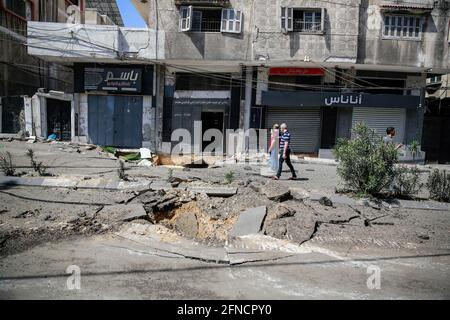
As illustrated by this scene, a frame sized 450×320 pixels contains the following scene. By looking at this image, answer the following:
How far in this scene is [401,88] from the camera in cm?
1797

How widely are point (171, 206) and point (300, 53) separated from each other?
12457mm

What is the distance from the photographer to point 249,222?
6.43 m

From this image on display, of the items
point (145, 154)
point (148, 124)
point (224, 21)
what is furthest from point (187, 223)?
point (224, 21)

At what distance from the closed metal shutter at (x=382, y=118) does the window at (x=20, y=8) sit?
2063 centimetres

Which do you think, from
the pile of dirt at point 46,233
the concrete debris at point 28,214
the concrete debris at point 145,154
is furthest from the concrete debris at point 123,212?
the concrete debris at point 145,154

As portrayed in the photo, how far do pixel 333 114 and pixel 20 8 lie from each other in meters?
19.9

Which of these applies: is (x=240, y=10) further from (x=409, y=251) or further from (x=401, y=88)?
(x=409, y=251)

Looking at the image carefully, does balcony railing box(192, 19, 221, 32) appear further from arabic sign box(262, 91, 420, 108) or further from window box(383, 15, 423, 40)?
window box(383, 15, 423, 40)

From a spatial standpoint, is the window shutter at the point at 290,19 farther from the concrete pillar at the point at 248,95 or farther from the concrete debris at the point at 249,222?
the concrete debris at the point at 249,222

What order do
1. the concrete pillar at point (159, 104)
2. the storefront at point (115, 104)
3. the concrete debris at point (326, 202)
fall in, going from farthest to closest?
the concrete pillar at point (159, 104) → the storefront at point (115, 104) → the concrete debris at point (326, 202)

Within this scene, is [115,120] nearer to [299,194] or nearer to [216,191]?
[216,191]

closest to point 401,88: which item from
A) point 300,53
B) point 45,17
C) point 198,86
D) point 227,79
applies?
point 300,53

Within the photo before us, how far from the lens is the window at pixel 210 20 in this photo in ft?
56.5

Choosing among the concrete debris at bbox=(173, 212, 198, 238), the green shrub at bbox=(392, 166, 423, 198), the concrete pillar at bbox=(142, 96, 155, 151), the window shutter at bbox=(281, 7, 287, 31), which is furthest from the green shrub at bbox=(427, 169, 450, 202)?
the concrete pillar at bbox=(142, 96, 155, 151)
